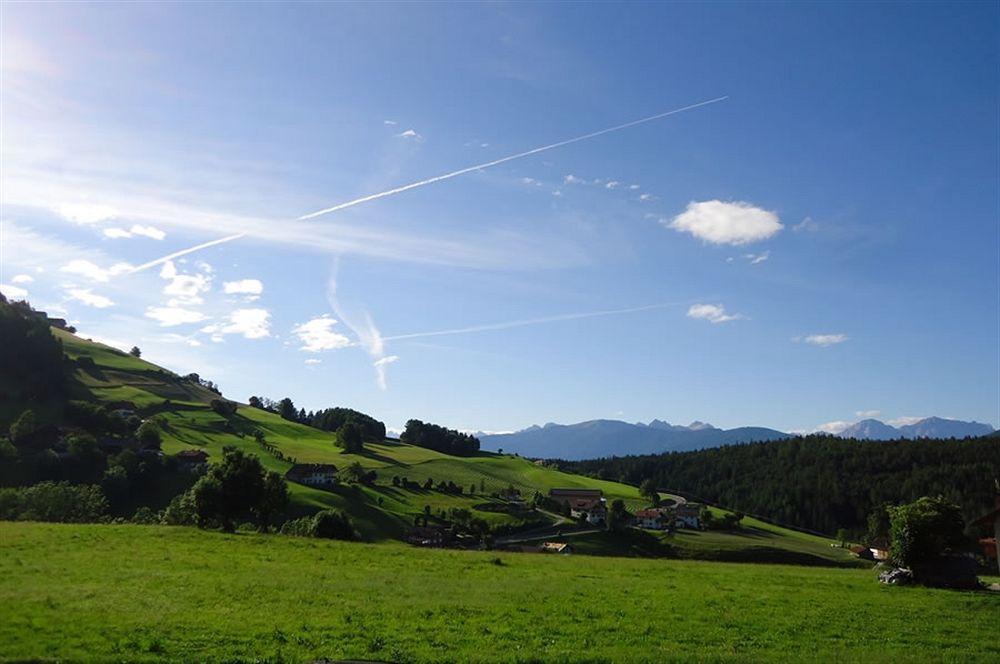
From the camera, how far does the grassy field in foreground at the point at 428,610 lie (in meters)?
19.2

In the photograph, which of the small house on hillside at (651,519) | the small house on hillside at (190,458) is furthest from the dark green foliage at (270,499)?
the small house on hillside at (651,519)

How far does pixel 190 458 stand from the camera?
137 meters

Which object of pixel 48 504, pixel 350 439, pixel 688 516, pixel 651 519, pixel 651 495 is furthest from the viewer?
pixel 350 439

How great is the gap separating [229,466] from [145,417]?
132028 millimetres

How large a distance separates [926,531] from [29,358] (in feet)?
620

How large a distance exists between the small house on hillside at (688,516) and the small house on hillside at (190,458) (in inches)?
4362

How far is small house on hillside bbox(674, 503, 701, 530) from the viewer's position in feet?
545

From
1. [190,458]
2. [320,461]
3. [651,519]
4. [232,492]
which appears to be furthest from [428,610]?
[320,461]

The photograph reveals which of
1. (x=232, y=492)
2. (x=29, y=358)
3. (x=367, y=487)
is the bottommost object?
(x=367, y=487)

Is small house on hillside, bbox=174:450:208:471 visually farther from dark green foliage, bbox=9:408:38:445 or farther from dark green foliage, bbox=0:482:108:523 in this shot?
dark green foliage, bbox=0:482:108:523

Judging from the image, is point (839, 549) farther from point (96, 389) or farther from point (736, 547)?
point (96, 389)

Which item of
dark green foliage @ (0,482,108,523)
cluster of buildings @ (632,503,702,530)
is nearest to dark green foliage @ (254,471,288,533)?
dark green foliage @ (0,482,108,523)

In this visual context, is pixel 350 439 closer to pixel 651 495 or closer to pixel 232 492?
pixel 651 495

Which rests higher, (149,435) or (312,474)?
(149,435)
